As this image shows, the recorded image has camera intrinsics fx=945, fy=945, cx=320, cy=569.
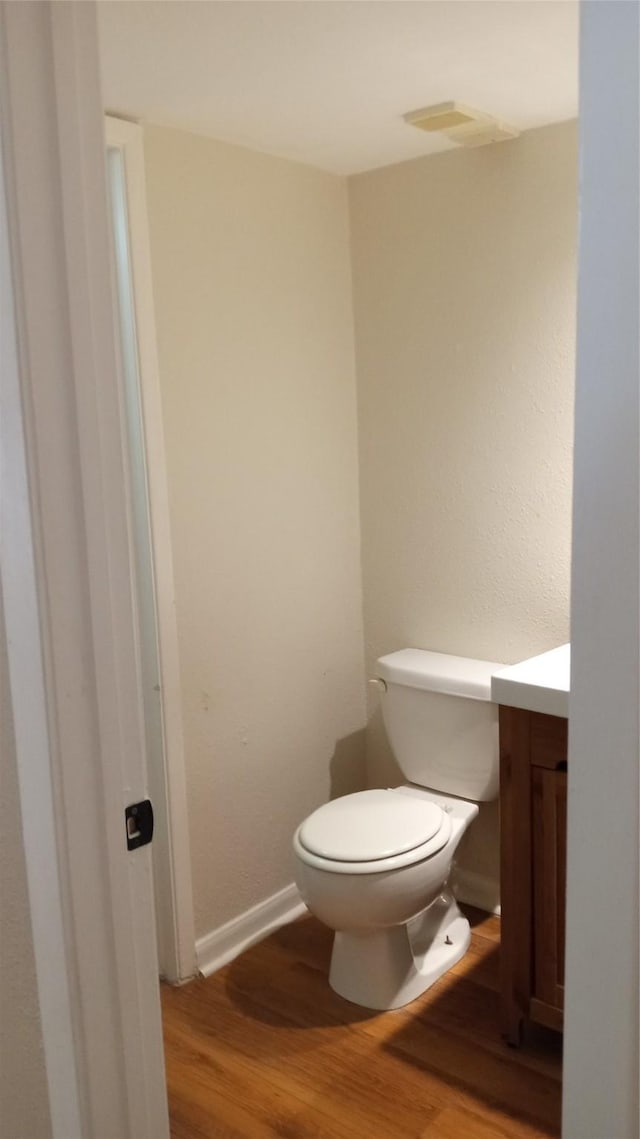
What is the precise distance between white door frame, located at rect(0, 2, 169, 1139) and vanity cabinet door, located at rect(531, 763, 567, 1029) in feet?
3.50

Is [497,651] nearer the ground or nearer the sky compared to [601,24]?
nearer the ground

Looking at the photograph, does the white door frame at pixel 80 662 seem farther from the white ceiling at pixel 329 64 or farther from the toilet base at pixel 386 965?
the toilet base at pixel 386 965

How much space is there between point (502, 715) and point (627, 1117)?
1238 millimetres

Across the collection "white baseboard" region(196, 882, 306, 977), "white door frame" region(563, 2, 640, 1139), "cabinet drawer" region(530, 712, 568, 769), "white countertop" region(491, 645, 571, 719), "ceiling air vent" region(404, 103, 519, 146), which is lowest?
"white baseboard" region(196, 882, 306, 977)

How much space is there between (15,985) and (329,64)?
64.7 inches

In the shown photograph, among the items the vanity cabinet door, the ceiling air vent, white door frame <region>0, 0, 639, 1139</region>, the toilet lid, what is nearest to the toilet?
the toilet lid

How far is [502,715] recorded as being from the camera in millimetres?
2014

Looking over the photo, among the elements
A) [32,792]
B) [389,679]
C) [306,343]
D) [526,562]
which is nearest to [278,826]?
[389,679]

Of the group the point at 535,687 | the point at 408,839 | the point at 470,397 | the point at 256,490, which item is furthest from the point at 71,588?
the point at 470,397

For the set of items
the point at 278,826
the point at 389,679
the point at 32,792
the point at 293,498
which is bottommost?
the point at 278,826

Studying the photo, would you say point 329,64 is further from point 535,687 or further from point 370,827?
point 370,827

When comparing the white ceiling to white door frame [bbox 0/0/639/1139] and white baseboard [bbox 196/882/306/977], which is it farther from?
white baseboard [bbox 196/882/306/977]

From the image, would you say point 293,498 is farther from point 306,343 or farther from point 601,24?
point 601,24

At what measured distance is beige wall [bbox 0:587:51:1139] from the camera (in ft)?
3.45
